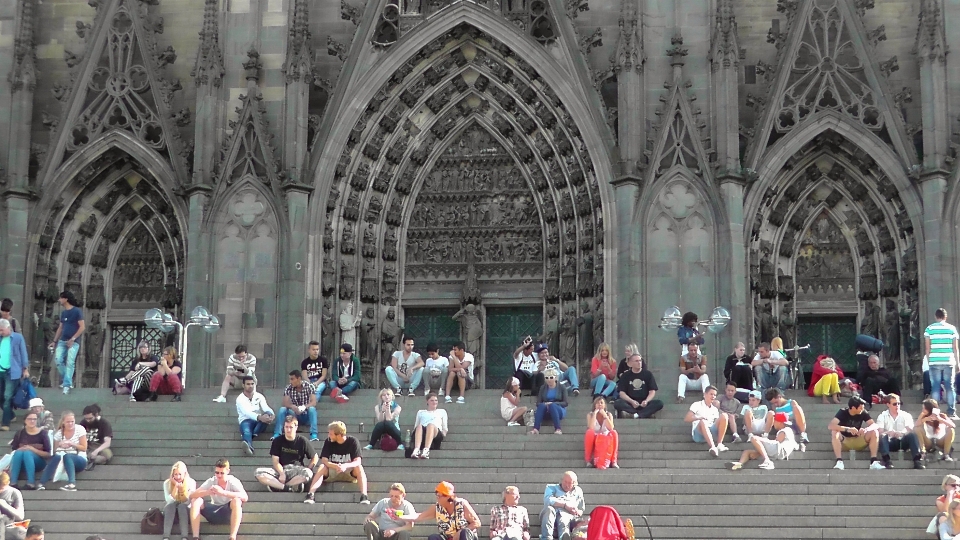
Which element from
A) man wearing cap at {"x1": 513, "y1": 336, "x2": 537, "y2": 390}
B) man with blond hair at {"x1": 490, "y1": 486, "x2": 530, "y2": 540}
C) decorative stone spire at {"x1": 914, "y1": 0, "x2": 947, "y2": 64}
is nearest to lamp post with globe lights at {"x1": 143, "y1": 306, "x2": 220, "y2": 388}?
man wearing cap at {"x1": 513, "y1": 336, "x2": 537, "y2": 390}

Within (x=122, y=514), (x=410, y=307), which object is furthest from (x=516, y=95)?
(x=122, y=514)

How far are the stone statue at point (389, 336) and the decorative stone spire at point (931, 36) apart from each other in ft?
35.6

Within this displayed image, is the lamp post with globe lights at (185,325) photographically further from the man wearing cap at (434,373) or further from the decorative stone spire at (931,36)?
the decorative stone spire at (931,36)

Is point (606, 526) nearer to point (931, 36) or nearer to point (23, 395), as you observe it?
point (23, 395)

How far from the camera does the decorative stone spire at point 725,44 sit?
1041 inches

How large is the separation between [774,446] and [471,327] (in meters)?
9.26

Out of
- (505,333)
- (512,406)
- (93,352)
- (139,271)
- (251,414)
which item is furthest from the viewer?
(139,271)

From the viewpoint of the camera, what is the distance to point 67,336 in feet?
77.4

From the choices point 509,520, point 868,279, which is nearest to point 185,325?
point 509,520

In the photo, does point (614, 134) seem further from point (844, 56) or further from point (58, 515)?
point (58, 515)

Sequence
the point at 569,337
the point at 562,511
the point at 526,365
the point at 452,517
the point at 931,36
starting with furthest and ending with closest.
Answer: the point at 569,337
the point at 931,36
the point at 526,365
the point at 562,511
the point at 452,517

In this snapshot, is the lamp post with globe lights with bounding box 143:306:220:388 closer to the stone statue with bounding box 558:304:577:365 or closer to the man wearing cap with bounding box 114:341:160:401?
the man wearing cap with bounding box 114:341:160:401

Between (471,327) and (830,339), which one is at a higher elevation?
(471,327)

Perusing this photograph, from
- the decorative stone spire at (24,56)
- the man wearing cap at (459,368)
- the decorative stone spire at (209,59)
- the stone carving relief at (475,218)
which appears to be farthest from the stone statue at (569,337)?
the decorative stone spire at (24,56)
